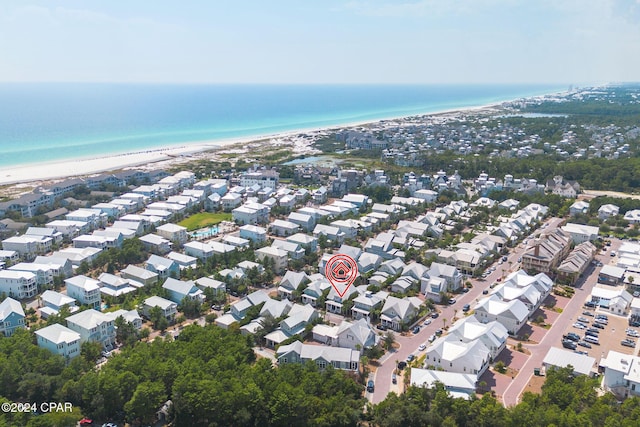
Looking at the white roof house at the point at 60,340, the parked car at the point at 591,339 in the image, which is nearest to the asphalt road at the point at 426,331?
the parked car at the point at 591,339

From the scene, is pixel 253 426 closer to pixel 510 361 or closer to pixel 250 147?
pixel 510 361

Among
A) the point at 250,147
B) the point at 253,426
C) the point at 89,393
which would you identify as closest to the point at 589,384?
the point at 253,426

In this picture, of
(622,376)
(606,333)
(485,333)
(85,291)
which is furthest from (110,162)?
(622,376)

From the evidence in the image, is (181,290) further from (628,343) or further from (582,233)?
(582,233)

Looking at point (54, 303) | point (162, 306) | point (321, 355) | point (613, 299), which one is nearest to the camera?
point (321, 355)

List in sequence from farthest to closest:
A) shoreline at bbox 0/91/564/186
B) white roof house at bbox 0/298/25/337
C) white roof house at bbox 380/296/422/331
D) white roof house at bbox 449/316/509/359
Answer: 1. shoreline at bbox 0/91/564/186
2. white roof house at bbox 380/296/422/331
3. white roof house at bbox 0/298/25/337
4. white roof house at bbox 449/316/509/359

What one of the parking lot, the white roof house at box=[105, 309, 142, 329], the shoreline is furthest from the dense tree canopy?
the shoreline

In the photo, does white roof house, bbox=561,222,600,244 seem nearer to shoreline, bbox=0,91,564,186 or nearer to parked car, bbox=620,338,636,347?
parked car, bbox=620,338,636,347

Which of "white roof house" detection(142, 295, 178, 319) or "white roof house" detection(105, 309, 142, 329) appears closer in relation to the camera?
"white roof house" detection(105, 309, 142, 329)

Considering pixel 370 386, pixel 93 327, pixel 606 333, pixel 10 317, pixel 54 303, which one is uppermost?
pixel 10 317
